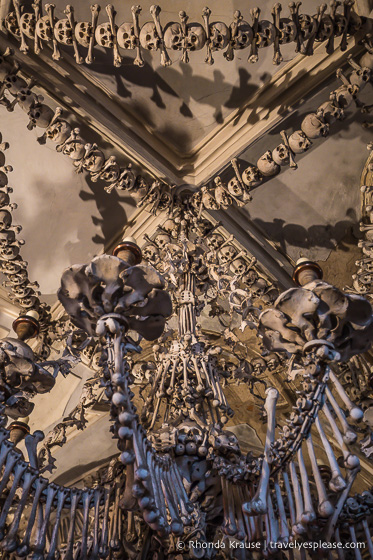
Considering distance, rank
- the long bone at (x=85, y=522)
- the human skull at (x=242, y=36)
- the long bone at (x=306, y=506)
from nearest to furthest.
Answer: the long bone at (x=306, y=506), the long bone at (x=85, y=522), the human skull at (x=242, y=36)

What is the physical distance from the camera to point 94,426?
5141 millimetres

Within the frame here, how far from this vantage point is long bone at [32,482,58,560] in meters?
1.83

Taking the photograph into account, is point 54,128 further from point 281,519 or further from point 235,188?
point 281,519

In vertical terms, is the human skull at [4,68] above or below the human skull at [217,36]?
above

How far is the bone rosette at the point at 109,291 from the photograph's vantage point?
6.37 ft

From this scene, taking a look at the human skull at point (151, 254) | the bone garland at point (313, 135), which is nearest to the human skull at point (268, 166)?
the bone garland at point (313, 135)

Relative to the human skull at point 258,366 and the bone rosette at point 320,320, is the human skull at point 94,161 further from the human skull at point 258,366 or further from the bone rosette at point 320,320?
the bone rosette at point 320,320

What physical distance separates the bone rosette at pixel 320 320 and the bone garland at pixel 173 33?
3.85ft

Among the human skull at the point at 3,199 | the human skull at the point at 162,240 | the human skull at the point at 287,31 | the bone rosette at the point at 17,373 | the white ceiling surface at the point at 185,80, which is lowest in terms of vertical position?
the bone rosette at the point at 17,373

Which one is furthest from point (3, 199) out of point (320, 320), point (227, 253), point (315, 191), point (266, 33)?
point (315, 191)

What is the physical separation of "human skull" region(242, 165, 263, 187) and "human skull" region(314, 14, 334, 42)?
0.74m

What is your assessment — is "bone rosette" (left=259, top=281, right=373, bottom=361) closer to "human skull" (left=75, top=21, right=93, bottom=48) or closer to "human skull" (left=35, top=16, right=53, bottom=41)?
"human skull" (left=75, top=21, right=93, bottom=48)

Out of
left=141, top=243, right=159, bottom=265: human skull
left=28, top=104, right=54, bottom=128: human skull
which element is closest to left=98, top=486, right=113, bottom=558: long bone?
left=141, top=243, right=159, bottom=265: human skull

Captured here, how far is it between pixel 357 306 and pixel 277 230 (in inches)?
84.0
